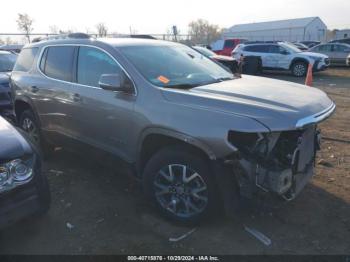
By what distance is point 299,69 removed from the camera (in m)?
18.0

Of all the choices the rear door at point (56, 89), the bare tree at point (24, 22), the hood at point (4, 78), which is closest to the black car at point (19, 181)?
the rear door at point (56, 89)

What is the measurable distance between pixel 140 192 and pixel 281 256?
6.40 feet

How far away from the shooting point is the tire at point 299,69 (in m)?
17.9

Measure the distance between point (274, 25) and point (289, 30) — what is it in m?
4.53

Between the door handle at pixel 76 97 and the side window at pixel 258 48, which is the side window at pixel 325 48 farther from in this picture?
the door handle at pixel 76 97

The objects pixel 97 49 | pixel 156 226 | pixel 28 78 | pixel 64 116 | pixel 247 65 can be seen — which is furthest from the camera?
pixel 247 65

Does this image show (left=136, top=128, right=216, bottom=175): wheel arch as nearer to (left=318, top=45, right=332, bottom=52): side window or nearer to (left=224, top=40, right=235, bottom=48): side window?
(left=224, top=40, right=235, bottom=48): side window

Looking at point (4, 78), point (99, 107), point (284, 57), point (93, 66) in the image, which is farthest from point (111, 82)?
point (284, 57)

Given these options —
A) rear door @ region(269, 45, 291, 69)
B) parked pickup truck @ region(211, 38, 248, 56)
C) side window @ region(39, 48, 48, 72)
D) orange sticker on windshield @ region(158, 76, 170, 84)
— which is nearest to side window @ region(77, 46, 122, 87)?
orange sticker on windshield @ region(158, 76, 170, 84)

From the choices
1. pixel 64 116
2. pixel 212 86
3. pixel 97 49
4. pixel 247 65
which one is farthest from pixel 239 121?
pixel 247 65

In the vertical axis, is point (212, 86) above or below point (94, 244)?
above

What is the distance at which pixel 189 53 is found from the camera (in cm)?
493

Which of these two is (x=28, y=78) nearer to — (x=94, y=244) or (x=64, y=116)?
(x=64, y=116)

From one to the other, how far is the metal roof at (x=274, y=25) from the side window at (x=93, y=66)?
66931 mm
